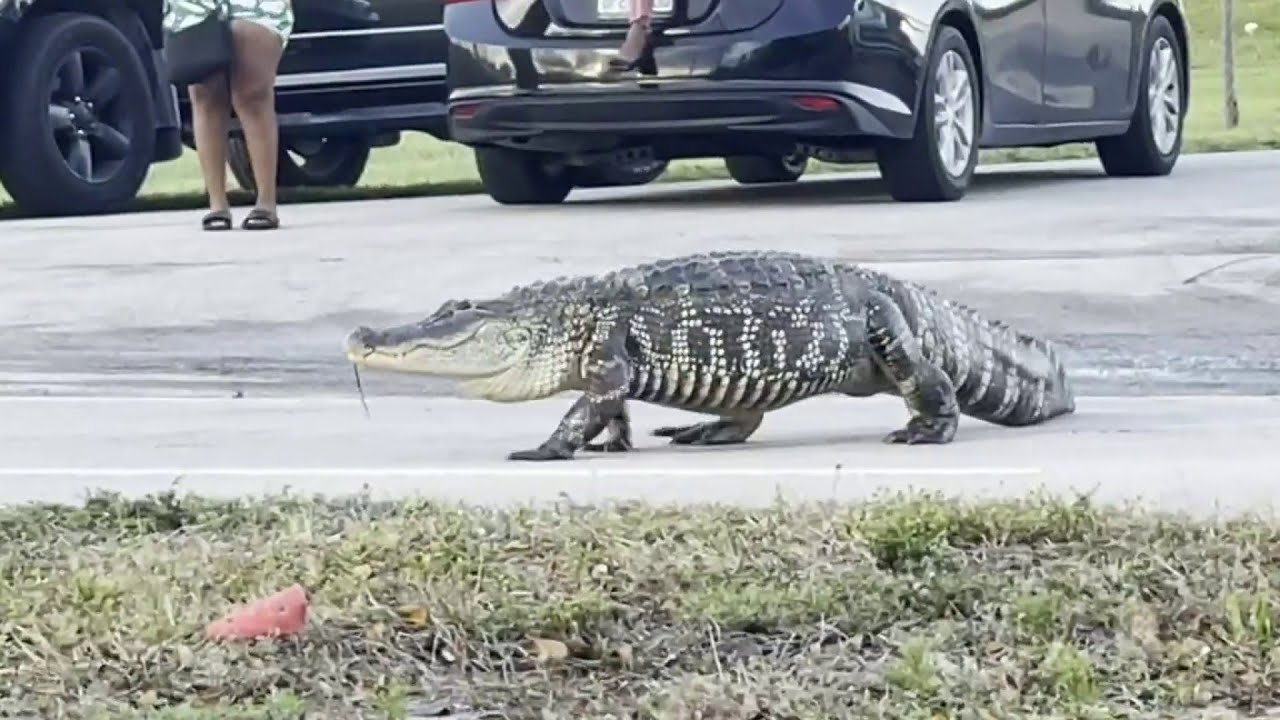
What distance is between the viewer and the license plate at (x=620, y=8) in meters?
10.2

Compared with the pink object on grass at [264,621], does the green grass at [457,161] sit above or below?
below

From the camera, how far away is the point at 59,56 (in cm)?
1138

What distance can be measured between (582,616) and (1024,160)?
1232 cm

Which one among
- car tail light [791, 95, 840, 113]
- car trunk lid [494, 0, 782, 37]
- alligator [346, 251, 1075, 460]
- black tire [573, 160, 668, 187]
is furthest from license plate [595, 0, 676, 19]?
alligator [346, 251, 1075, 460]

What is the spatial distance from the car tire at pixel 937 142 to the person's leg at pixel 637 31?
1.12 m

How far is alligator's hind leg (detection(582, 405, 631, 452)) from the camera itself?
19.4 feet

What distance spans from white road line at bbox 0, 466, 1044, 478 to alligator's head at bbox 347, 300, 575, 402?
0.79ft

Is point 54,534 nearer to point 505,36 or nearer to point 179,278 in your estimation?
point 179,278

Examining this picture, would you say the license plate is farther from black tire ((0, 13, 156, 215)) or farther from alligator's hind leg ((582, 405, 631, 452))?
alligator's hind leg ((582, 405, 631, 452))

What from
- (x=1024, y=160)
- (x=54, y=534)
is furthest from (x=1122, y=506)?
(x=1024, y=160)

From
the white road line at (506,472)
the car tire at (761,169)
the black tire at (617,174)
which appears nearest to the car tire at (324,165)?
the black tire at (617,174)

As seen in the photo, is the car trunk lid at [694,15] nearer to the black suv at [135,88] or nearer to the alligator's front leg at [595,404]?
the black suv at [135,88]

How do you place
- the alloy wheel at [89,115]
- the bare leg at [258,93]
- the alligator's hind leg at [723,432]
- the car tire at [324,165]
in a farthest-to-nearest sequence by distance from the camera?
the car tire at [324,165]
the alloy wheel at [89,115]
the bare leg at [258,93]
the alligator's hind leg at [723,432]

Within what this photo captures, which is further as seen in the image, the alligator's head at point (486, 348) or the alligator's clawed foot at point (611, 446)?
the alligator's clawed foot at point (611, 446)
